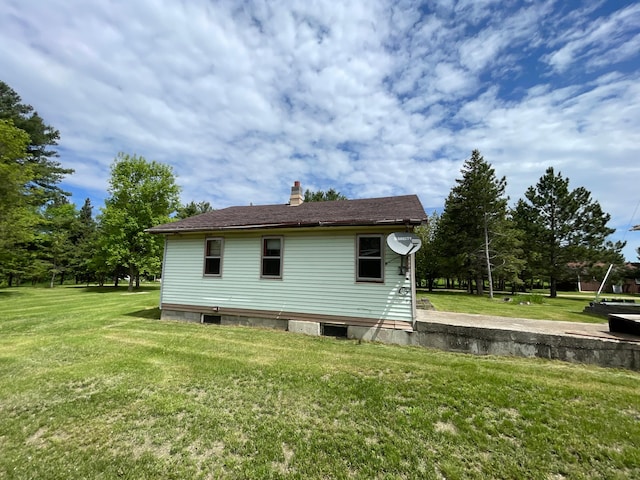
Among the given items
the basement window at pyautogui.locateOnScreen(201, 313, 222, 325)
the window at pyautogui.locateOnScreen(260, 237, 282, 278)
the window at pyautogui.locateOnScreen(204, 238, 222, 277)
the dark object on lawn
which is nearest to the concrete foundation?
the dark object on lawn

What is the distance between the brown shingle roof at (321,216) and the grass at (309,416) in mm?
3371

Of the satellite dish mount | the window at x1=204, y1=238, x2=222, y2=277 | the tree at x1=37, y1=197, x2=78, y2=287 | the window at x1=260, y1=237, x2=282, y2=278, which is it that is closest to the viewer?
the satellite dish mount

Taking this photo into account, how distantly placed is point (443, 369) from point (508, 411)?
1340 millimetres

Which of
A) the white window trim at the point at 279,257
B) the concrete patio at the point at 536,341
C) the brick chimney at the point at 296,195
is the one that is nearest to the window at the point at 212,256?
the white window trim at the point at 279,257

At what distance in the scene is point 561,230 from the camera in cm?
2509

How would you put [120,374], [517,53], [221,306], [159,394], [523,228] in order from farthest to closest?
[523,228] < [221,306] < [517,53] < [120,374] < [159,394]

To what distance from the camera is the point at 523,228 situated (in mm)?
27188

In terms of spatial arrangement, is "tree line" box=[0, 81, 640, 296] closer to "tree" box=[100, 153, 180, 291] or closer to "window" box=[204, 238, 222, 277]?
"tree" box=[100, 153, 180, 291]

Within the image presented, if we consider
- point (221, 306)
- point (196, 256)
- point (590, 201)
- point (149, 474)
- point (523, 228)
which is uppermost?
point (590, 201)

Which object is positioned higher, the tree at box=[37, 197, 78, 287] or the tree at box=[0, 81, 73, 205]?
the tree at box=[0, 81, 73, 205]

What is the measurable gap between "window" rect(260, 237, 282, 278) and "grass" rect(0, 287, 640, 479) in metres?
2.93

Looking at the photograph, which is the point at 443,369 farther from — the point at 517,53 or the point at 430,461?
the point at 517,53

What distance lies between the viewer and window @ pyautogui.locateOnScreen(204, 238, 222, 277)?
939cm

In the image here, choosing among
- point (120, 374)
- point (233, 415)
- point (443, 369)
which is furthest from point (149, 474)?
point (443, 369)
